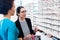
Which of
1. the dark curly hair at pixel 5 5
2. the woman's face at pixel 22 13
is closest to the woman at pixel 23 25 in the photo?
the woman's face at pixel 22 13

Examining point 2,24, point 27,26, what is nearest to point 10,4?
point 2,24

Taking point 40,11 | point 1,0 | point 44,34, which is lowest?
point 44,34

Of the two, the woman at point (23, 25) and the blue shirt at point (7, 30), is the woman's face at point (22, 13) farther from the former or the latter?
the blue shirt at point (7, 30)

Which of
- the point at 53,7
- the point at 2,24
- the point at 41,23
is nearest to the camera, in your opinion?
the point at 2,24

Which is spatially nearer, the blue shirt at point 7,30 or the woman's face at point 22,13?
the blue shirt at point 7,30

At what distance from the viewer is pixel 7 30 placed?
1.44 meters

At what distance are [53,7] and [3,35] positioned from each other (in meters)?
0.83

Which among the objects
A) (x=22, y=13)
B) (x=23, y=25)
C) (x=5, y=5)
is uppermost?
(x=5, y=5)

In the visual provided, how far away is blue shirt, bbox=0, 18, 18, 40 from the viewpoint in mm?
1413

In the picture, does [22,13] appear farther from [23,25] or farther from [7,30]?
[7,30]

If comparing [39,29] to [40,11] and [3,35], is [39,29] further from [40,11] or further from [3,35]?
[3,35]

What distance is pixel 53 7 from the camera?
6.43 ft

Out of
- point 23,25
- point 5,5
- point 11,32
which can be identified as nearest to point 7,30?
point 11,32

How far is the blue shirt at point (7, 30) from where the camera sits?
1413mm
